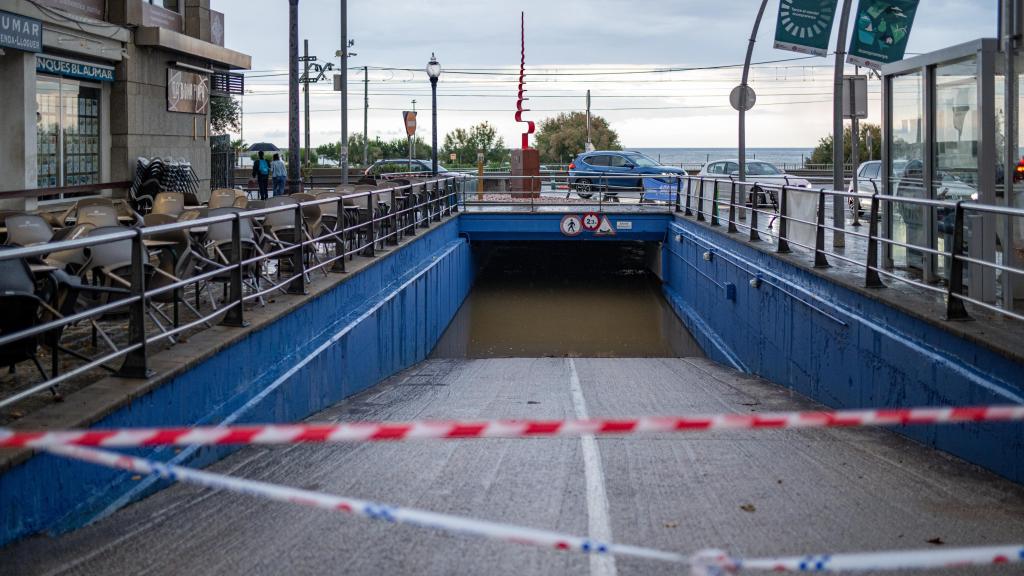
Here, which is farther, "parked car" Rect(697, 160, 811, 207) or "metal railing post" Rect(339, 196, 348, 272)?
"parked car" Rect(697, 160, 811, 207)

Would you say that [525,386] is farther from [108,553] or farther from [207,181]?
[207,181]

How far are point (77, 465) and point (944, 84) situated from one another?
855cm

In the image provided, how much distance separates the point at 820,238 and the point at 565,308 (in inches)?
632

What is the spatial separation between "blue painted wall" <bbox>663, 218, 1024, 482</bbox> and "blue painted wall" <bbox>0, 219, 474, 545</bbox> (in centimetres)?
507

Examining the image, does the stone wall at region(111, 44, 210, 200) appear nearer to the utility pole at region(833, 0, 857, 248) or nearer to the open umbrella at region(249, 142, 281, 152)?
the utility pole at region(833, 0, 857, 248)

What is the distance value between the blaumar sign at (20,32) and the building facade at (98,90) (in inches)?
0.6

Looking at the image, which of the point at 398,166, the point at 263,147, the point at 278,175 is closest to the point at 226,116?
the point at 398,166

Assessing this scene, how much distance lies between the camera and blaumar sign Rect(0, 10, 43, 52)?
17219 millimetres

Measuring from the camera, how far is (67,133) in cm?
2145

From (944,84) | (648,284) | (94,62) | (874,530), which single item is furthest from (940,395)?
(648,284)

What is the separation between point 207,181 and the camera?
27.3m

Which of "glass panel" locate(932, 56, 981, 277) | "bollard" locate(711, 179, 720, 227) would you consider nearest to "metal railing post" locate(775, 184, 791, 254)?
"glass panel" locate(932, 56, 981, 277)

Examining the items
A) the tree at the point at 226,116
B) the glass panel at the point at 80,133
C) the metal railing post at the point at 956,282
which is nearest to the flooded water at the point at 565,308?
the glass panel at the point at 80,133

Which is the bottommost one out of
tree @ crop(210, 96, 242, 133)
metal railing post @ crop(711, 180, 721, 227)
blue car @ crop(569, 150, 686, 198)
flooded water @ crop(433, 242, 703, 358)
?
flooded water @ crop(433, 242, 703, 358)
